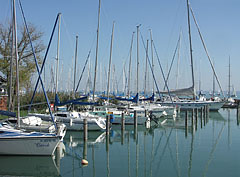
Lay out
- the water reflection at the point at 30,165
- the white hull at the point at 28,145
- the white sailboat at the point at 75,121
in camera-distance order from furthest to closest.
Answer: the white sailboat at the point at 75,121, the white hull at the point at 28,145, the water reflection at the point at 30,165

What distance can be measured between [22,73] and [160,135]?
2014cm

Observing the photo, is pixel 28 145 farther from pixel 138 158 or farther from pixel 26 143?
pixel 138 158

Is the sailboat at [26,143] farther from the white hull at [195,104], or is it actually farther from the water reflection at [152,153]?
the white hull at [195,104]

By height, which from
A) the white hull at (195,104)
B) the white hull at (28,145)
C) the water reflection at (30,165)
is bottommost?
the water reflection at (30,165)

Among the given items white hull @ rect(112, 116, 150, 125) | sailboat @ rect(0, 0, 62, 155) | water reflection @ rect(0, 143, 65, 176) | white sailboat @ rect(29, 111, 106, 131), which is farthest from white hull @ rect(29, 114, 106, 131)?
Result: sailboat @ rect(0, 0, 62, 155)

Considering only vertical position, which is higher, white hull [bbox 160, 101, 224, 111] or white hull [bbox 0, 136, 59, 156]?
white hull [bbox 160, 101, 224, 111]

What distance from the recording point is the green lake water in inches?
643

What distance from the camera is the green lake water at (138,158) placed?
16328 mm

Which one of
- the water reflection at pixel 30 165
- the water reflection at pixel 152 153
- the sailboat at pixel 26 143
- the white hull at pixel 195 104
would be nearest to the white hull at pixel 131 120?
the water reflection at pixel 152 153

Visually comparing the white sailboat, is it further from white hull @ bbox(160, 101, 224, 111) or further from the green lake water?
white hull @ bbox(160, 101, 224, 111)

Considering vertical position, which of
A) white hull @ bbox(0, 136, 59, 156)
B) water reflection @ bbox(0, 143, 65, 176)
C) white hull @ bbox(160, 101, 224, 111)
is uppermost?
white hull @ bbox(160, 101, 224, 111)

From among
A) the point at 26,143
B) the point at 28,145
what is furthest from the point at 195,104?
the point at 26,143

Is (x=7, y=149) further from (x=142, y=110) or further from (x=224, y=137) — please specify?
(x=142, y=110)

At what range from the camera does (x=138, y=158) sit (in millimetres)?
19312
